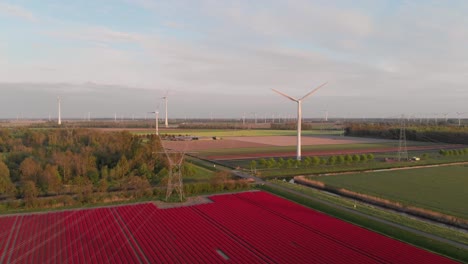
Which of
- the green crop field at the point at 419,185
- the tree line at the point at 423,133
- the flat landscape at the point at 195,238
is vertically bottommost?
the flat landscape at the point at 195,238

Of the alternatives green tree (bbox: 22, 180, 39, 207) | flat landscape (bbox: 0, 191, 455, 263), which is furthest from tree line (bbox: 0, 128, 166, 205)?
flat landscape (bbox: 0, 191, 455, 263)

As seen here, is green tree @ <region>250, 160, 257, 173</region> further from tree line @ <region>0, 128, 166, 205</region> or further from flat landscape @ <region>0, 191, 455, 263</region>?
flat landscape @ <region>0, 191, 455, 263</region>

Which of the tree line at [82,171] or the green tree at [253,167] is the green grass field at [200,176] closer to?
the tree line at [82,171]

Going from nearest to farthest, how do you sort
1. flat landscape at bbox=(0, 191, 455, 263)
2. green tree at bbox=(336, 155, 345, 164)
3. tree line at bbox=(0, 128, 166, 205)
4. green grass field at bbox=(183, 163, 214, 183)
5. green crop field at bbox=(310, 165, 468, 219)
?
flat landscape at bbox=(0, 191, 455, 263) → green crop field at bbox=(310, 165, 468, 219) → tree line at bbox=(0, 128, 166, 205) → green grass field at bbox=(183, 163, 214, 183) → green tree at bbox=(336, 155, 345, 164)

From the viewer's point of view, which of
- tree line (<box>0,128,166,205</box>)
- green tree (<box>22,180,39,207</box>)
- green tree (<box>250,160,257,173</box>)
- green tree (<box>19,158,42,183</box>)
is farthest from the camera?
green tree (<box>250,160,257,173</box>)

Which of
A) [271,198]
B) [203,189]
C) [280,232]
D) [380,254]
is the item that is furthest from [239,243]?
[203,189]

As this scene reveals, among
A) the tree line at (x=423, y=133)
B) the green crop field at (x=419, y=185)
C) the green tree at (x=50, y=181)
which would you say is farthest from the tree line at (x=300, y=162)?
the tree line at (x=423, y=133)

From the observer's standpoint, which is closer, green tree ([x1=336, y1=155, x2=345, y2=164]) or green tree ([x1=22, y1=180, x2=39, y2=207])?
green tree ([x1=22, y1=180, x2=39, y2=207])

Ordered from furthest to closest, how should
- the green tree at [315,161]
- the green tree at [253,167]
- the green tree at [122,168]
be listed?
the green tree at [315,161], the green tree at [253,167], the green tree at [122,168]
